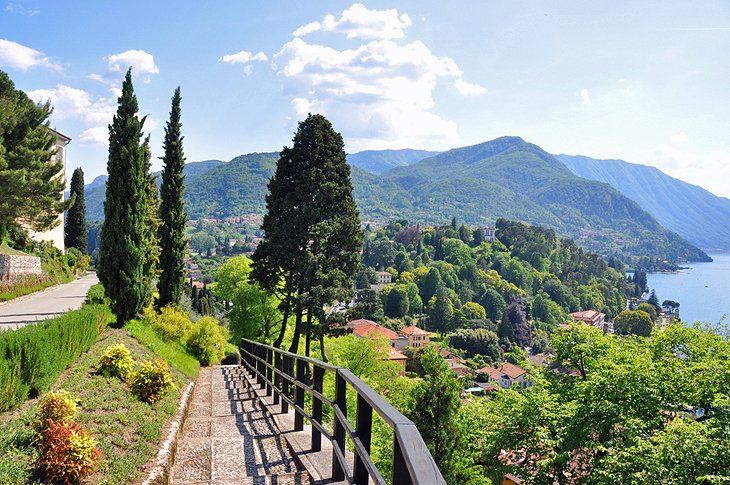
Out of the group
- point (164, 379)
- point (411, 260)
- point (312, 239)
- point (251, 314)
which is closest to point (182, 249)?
point (312, 239)

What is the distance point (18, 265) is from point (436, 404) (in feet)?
61.9

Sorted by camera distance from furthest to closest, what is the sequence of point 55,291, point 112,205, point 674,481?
point 55,291 → point 112,205 → point 674,481

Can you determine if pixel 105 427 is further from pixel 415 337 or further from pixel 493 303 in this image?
pixel 493 303

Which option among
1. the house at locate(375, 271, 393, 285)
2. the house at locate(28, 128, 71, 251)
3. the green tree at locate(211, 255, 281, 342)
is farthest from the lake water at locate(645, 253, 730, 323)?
the house at locate(28, 128, 71, 251)

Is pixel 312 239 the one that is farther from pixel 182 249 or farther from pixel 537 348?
pixel 537 348

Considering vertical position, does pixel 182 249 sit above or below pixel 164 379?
above

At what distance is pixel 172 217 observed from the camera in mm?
21266

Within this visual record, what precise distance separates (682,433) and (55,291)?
2557cm

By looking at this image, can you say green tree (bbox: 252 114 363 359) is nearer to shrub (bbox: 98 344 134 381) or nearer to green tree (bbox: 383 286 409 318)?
shrub (bbox: 98 344 134 381)

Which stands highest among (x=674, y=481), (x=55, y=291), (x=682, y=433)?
(x=55, y=291)

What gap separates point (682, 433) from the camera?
1180cm

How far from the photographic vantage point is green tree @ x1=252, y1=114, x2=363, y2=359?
63.1 feet

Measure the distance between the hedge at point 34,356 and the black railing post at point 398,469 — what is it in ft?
15.5

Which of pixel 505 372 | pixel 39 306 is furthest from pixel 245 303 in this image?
pixel 505 372
